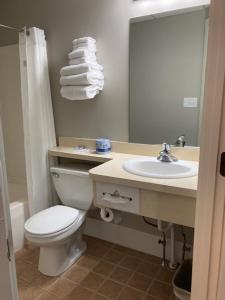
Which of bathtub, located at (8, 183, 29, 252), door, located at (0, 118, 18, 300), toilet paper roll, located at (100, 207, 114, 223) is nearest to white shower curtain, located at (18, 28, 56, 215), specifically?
bathtub, located at (8, 183, 29, 252)

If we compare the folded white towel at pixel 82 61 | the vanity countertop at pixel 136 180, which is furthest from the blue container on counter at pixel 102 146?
the folded white towel at pixel 82 61

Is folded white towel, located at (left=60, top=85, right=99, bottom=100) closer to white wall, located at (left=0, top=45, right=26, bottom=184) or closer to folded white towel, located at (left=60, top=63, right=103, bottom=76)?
folded white towel, located at (left=60, top=63, right=103, bottom=76)

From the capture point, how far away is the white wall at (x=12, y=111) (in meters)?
2.41

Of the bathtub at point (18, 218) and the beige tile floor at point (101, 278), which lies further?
the bathtub at point (18, 218)

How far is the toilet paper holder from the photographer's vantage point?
1446 mm

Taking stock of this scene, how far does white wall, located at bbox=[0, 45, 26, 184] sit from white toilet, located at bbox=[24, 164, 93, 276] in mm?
745

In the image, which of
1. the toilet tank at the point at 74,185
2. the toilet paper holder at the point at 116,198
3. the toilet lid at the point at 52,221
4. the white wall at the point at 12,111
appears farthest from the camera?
the white wall at the point at 12,111

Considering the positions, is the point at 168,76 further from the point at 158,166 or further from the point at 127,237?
the point at 127,237

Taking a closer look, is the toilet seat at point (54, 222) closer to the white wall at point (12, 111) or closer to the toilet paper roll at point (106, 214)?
the toilet paper roll at point (106, 214)

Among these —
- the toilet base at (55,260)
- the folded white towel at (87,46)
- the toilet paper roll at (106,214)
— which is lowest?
the toilet base at (55,260)

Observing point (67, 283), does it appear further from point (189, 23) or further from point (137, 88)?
point (189, 23)

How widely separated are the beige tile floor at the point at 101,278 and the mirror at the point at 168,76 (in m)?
0.97

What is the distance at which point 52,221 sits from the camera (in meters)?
1.75

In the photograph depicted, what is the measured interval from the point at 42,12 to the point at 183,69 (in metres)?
1.36
